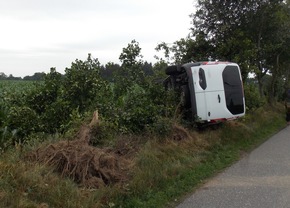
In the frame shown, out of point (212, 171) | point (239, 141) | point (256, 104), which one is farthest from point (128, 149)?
point (256, 104)

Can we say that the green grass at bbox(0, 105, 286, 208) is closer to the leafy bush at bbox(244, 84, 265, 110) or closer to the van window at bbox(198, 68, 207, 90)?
the van window at bbox(198, 68, 207, 90)

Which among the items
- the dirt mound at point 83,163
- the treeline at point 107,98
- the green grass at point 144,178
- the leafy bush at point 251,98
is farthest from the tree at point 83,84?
the leafy bush at point 251,98

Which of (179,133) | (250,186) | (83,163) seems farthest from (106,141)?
(250,186)

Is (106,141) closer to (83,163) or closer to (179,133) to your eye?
(83,163)

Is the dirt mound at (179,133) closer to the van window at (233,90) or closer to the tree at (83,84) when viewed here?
the van window at (233,90)

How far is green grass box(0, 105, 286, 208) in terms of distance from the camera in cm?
463

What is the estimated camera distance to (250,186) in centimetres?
634

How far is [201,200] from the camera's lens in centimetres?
560

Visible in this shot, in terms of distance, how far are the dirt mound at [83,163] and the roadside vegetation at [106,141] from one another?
0.6 inches

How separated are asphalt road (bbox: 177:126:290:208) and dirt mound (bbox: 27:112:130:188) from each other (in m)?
1.19

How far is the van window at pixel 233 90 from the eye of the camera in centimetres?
998

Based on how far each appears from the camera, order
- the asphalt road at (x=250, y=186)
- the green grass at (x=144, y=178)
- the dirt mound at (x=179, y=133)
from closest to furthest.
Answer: the green grass at (x=144, y=178) < the asphalt road at (x=250, y=186) < the dirt mound at (x=179, y=133)

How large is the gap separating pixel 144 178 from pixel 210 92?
Answer: 4.36 metres

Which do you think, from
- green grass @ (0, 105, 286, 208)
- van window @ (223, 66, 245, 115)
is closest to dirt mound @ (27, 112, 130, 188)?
green grass @ (0, 105, 286, 208)
